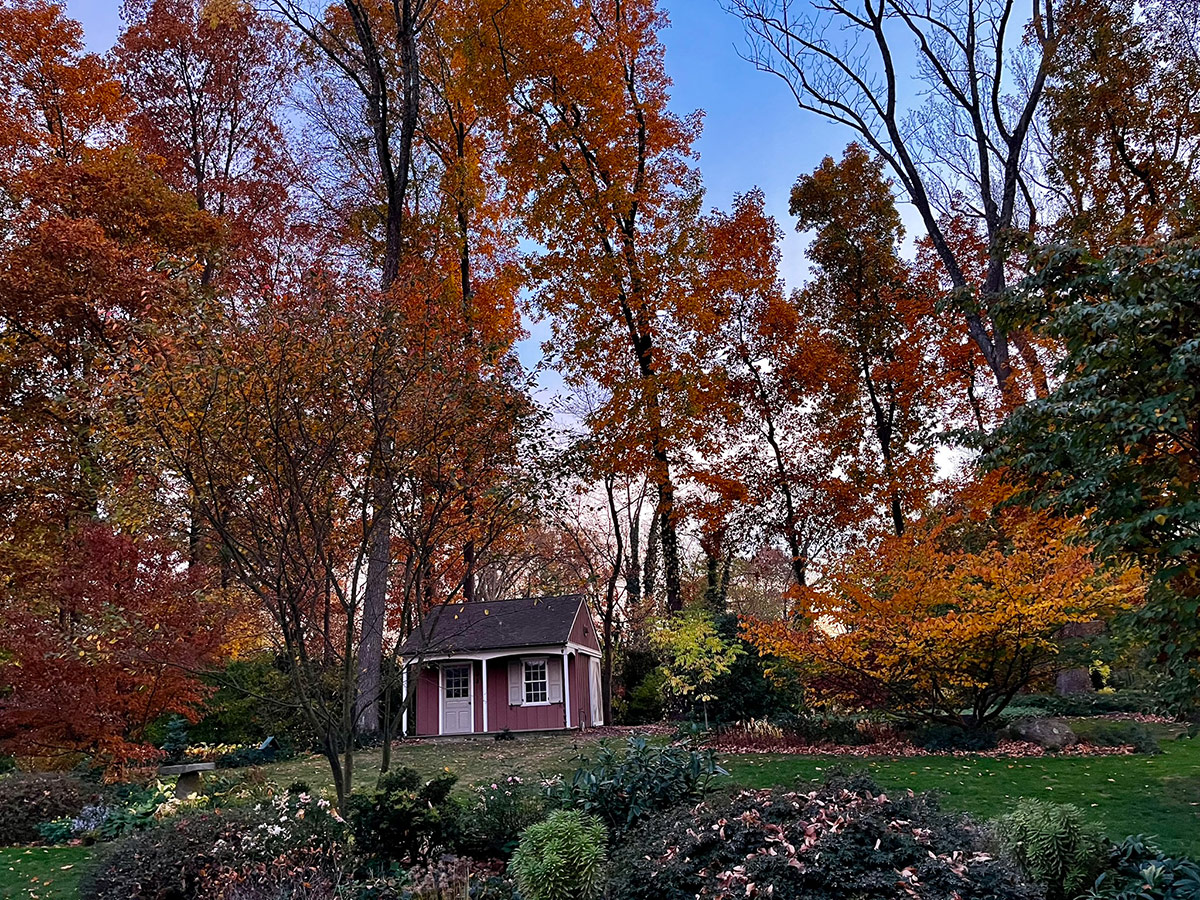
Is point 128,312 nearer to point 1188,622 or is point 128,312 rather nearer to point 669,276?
point 669,276

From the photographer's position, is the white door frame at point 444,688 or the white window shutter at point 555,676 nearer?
the white window shutter at point 555,676

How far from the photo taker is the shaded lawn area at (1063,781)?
6.13 m

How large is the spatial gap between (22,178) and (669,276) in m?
11.4

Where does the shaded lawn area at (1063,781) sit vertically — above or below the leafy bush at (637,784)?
below

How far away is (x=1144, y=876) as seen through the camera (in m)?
4.33

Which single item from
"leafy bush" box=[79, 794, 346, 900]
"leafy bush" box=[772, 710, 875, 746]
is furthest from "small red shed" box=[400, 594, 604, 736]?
"leafy bush" box=[79, 794, 346, 900]

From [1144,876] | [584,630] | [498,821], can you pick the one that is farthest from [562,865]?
[584,630]

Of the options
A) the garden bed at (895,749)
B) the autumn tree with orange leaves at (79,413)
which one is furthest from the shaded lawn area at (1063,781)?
the autumn tree with orange leaves at (79,413)

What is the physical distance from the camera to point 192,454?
21.0 feet

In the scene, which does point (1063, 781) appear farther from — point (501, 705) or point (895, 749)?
point (501, 705)

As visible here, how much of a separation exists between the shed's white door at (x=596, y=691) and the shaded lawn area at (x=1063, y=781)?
Result: 461 inches

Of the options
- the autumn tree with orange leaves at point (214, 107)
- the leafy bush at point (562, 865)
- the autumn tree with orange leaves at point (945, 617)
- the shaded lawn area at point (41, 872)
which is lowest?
the shaded lawn area at point (41, 872)

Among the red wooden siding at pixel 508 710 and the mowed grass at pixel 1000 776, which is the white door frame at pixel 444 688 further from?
the mowed grass at pixel 1000 776

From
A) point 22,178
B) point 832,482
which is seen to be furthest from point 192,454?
point 832,482
